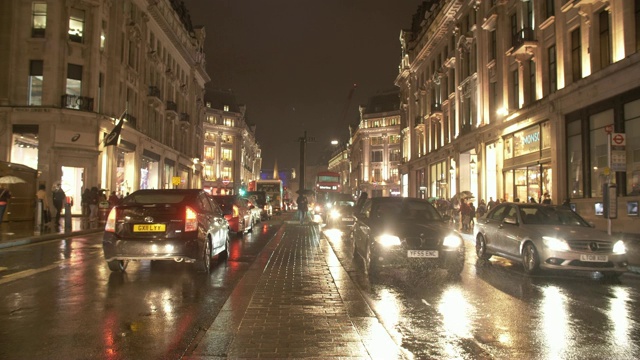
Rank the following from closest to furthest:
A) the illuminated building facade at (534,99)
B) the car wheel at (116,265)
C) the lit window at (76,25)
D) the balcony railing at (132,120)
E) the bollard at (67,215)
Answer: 1. the car wheel at (116,265)
2. the bollard at (67,215)
3. the illuminated building facade at (534,99)
4. the lit window at (76,25)
5. the balcony railing at (132,120)

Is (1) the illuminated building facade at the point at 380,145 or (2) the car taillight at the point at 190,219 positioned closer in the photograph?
(2) the car taillight at the point at 190,219

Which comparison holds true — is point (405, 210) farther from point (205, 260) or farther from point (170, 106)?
point (170, 106)

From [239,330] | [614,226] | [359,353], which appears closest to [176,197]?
[239,330]

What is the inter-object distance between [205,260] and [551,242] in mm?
6878

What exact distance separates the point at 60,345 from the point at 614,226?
67.9 ft

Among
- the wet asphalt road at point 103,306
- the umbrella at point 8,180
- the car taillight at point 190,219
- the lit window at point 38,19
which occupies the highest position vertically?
the lit window at point 38,19

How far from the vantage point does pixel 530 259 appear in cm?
1047

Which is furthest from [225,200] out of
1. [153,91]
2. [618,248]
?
[153,91]

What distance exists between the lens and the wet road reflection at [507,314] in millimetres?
Result: 5059

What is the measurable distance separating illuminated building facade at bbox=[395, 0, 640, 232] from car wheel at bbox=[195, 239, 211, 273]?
10647 mm

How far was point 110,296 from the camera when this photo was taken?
24.5 ft

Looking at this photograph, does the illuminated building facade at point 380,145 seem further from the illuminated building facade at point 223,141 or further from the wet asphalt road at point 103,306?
the wet asphalt road at point 103,306

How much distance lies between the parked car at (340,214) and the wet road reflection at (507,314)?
13754mm

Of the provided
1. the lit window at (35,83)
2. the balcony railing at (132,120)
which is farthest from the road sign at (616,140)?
the balcony railing at (132,120)
